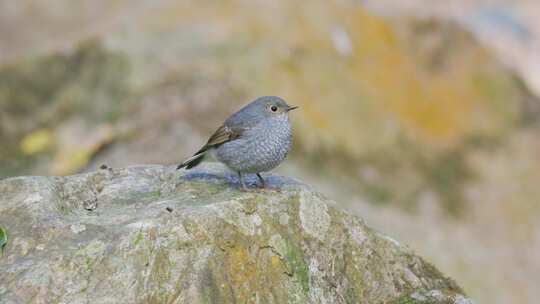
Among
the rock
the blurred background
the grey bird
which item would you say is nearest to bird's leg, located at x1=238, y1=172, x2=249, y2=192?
the grey bird

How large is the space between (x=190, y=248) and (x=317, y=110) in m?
10.8

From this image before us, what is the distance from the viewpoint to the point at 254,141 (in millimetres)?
9609

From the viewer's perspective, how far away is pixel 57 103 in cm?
1838

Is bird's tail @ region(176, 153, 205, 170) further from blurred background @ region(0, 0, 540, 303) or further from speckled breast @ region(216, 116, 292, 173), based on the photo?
blurred background @ region(0, 0, 540, 303)

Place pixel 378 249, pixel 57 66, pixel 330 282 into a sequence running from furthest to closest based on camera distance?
pixel 57 66
pixel 378 249
pixel 330 282

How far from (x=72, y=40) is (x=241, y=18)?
3948 millimetres

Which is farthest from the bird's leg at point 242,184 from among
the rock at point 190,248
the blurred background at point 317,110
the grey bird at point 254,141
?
the blurred background at point 317,110

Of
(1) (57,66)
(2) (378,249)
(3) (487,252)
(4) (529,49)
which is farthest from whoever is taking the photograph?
(4) (529,49)

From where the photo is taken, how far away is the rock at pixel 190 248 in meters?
7.75

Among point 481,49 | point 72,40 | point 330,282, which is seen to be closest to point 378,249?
point 330,282

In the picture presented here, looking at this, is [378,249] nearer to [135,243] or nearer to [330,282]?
[330,282]

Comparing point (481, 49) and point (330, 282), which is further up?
point (481, 49)

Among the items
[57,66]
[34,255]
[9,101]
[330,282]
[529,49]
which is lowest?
[34,255]

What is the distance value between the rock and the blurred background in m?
7.31
